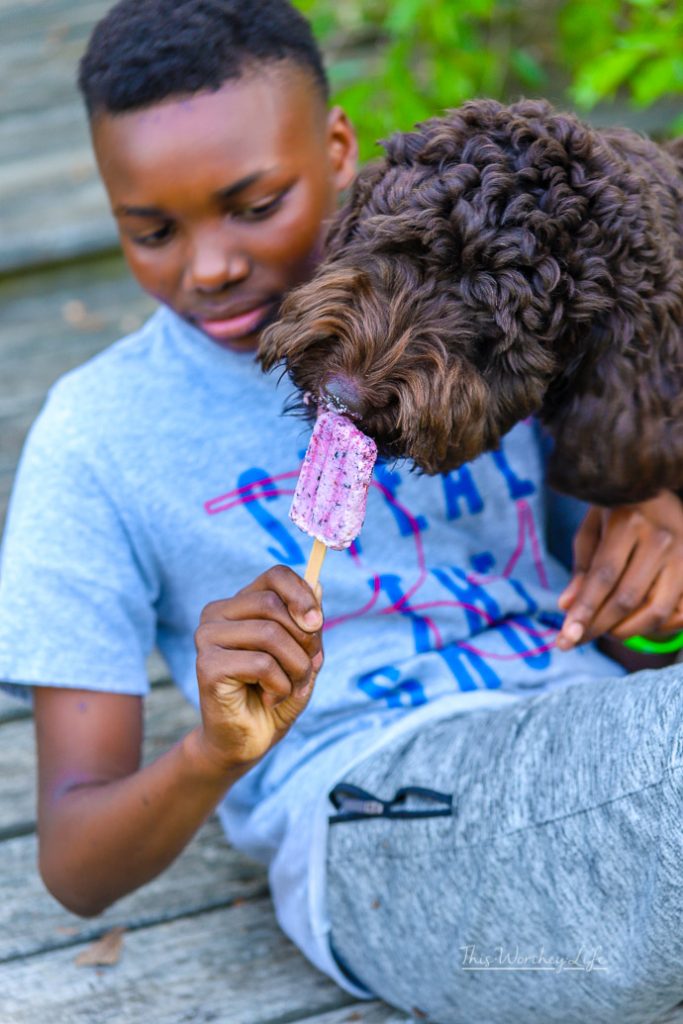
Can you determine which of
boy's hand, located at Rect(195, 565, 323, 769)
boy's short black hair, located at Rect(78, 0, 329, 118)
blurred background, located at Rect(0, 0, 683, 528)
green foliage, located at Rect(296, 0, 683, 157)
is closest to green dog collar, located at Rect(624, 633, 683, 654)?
boy's hand, located at Rect(195, 565, 323, 769)

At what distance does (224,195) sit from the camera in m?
1.82

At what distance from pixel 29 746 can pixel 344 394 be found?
58.2 inches

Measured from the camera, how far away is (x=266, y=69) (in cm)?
190

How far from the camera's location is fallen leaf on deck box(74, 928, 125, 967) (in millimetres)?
1978

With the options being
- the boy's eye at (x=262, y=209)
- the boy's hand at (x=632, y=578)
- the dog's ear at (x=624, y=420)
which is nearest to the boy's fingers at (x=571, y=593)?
the boy's hand at (x=632, y=578)

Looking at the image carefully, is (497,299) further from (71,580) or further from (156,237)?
(71,580)

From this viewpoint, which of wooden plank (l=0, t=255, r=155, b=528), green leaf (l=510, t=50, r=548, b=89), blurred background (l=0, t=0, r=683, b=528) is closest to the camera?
blurred background (l=0, t=0, r=683, b=528)

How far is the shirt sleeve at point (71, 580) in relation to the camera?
1868mm

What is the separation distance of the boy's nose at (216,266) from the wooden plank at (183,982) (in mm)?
1058

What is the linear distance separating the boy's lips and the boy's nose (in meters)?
0.06

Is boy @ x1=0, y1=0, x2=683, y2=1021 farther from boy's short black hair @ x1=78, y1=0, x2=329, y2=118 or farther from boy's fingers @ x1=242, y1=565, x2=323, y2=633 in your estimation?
boy's fingers @ x1=242, y1=565, x2=323, y2=633

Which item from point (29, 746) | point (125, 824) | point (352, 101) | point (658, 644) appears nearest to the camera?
point (125, 824)

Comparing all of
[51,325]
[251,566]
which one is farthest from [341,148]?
[51,325]

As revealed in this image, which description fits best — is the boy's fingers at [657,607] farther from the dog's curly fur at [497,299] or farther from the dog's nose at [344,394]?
the dog's nose at [344,394]
